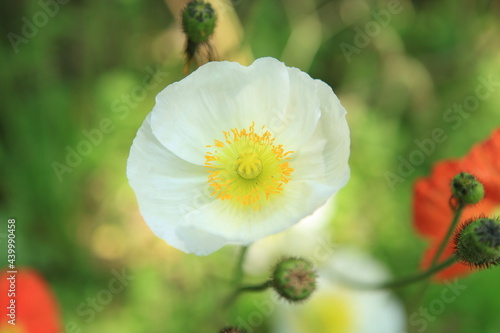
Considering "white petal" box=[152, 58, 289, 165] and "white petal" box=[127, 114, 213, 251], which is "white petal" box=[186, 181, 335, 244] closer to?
"white petal" box=[127, 114, 213, 251]

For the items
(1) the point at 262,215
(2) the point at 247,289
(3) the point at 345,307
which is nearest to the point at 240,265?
(2) the point at 247,289

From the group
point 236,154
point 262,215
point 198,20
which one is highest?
point 198,20

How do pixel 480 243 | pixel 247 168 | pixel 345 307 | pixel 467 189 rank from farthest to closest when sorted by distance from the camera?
pixel 345 307, pixel 247 168, pixel 467 189, pixel 480 243

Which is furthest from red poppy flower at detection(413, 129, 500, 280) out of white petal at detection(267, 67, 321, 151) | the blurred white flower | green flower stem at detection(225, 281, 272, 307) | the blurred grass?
the blurred grass

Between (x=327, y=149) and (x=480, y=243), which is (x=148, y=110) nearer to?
(x=327, y=149)

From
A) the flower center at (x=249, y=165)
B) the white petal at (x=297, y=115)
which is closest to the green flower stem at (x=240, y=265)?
the flower center at (x=249, y=165)

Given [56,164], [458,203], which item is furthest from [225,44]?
[458,203]

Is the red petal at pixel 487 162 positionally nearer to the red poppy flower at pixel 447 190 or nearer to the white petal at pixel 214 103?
the red poppy flower at pixel 447 190

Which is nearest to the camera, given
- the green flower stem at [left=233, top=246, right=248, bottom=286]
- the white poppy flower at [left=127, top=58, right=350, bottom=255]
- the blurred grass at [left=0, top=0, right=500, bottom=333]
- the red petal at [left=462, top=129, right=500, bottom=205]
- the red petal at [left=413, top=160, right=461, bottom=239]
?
the white poppy flower at [left=127, top=58, right=350, bottom=255]
